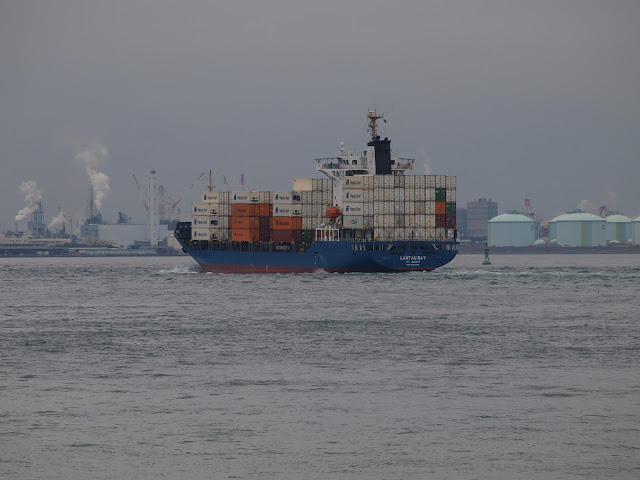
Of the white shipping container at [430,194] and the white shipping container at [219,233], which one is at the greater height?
the white shipping container at [430,194]

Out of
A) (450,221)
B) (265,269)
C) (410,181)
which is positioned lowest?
(265,269)

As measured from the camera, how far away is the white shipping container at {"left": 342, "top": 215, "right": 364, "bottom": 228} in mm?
120250

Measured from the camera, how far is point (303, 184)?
13075 centimetres

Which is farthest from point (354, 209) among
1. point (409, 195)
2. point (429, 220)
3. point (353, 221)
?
point (429, 220)

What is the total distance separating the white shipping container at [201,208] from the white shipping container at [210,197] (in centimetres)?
73

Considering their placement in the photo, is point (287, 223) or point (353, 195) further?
point (287, 223)

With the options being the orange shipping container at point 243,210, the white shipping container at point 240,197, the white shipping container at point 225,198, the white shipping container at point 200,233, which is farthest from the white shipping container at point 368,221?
the white shipping container at point 200,233

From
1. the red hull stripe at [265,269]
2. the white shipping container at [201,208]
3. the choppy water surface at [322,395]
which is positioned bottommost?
the choppy water surface at [322,395]

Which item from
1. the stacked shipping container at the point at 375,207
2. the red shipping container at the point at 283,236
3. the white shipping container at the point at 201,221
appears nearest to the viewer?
the stacked shipping container at the point at 375,207

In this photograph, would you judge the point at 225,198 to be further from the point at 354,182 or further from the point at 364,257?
the point at 364,257

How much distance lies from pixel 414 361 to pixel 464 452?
1629 cm

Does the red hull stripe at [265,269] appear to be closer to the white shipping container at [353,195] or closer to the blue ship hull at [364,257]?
the blue ship hull at [364,257]

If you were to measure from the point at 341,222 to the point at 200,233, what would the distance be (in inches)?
1109

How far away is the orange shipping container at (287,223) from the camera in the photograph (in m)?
129
